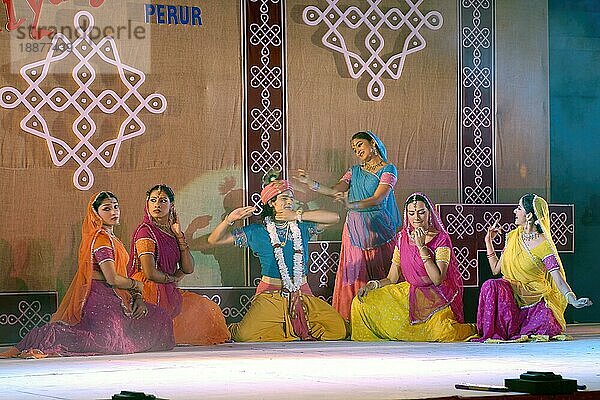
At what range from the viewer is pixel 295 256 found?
11250mm

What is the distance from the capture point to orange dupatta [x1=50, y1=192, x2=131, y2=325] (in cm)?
995

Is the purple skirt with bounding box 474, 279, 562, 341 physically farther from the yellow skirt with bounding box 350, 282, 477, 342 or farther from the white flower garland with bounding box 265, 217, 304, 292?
the white flower garland with bounding box 265, 217, 304, 292

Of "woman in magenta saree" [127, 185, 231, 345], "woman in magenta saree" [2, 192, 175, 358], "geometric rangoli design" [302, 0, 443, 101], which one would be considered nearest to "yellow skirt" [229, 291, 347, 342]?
"woman in magenta saree" [127, 185, 231, 345]

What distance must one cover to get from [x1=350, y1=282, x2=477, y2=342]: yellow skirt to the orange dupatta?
209 centimetres

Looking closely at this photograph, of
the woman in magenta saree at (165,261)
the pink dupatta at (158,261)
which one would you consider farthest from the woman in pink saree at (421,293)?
the pink dupatta at (158,261)

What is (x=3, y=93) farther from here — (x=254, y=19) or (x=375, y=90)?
(x=375, y=90)

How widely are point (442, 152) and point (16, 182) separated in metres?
3.81

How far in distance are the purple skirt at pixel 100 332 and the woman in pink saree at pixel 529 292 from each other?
265 cm

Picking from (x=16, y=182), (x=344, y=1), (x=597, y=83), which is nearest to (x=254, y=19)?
(x=344, y=1)

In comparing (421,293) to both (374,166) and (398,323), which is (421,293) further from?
(374,166)

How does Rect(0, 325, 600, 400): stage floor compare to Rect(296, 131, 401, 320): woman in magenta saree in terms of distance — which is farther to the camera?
Rect(296, 131, 401, 320): woman in magenta saree

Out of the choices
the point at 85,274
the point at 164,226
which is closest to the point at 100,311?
the point at 85,274

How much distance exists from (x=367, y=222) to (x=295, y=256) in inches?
30.0

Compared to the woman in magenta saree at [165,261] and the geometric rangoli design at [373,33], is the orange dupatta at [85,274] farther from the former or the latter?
the geometric rangoli design at [373,33]
